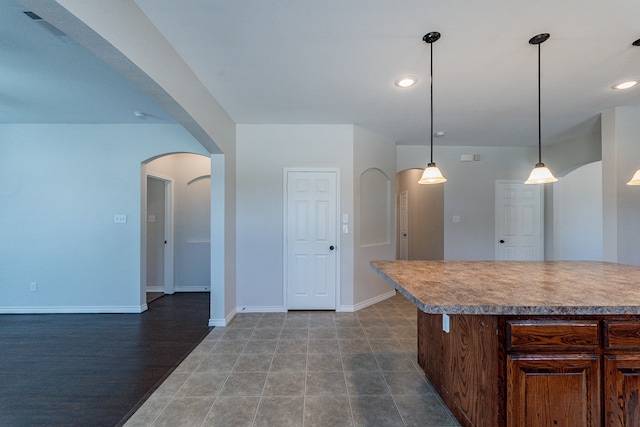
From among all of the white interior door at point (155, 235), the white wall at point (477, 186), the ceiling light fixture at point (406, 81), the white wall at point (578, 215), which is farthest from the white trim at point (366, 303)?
the white interior door at point (155, 235)

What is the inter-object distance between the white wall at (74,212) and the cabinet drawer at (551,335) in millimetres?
3891

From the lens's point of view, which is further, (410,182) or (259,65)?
(410,182)

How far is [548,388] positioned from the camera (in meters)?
1.32

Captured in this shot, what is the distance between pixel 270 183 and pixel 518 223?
15.4 ft

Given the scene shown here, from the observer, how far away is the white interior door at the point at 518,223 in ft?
16.7

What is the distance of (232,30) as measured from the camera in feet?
6.37

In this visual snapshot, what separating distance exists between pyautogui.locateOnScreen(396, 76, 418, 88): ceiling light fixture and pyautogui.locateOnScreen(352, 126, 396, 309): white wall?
4.07ft

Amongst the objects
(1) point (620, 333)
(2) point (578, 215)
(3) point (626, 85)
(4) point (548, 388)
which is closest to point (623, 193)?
(3) point (626, 85)

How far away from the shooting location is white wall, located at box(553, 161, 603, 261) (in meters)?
5.02

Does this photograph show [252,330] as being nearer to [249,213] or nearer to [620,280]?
[249,213]

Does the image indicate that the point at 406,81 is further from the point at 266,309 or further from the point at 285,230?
the point at 266,309

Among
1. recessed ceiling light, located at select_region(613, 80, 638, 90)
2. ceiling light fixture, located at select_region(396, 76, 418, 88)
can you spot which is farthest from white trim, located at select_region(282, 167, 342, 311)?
recessed ceiling light, located at select_region(613, 80, 638, 90)

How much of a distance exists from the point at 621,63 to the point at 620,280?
1957 millimetres

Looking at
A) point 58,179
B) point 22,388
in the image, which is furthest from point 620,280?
point 58,179
